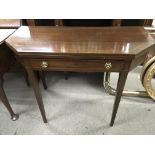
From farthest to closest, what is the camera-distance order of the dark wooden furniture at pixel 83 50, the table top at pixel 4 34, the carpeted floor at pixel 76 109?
the carpeted floor at pixel 76 109 → the table top at pixel 4 34 → the dark wooden furniture at pixel 83 50

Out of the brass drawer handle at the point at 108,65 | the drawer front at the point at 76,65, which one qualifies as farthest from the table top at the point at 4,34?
the brass drawer handle at the point at 108,65

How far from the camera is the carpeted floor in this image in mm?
1210

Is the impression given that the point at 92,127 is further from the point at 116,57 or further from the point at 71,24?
the point at 71,24

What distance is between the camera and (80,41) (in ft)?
2.79

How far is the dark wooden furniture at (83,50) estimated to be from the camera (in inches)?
29.8

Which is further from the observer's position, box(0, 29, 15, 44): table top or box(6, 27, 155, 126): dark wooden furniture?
box(0, 29, 15, 44): table top

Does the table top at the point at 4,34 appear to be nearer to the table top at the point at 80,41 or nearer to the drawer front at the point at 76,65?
the table top at the point at 80,41

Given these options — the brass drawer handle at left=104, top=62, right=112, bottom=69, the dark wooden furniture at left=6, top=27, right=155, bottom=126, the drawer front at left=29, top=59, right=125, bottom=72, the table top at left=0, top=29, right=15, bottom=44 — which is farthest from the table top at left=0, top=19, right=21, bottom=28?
the brass drawer handle at left=104, top=62, right=112, bottom=69

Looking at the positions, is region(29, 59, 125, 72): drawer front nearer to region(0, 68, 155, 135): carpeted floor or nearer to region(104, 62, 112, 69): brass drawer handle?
region(104, 62, 112, 69): brass drawer handle

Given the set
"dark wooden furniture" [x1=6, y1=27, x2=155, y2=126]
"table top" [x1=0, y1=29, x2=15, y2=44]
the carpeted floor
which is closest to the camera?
"dark wooden furniture" [x1=6, y1=27, x2=155, y2=126]

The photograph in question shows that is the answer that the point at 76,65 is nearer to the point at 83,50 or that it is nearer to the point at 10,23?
the point at 83,50

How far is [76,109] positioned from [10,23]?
93 cm
